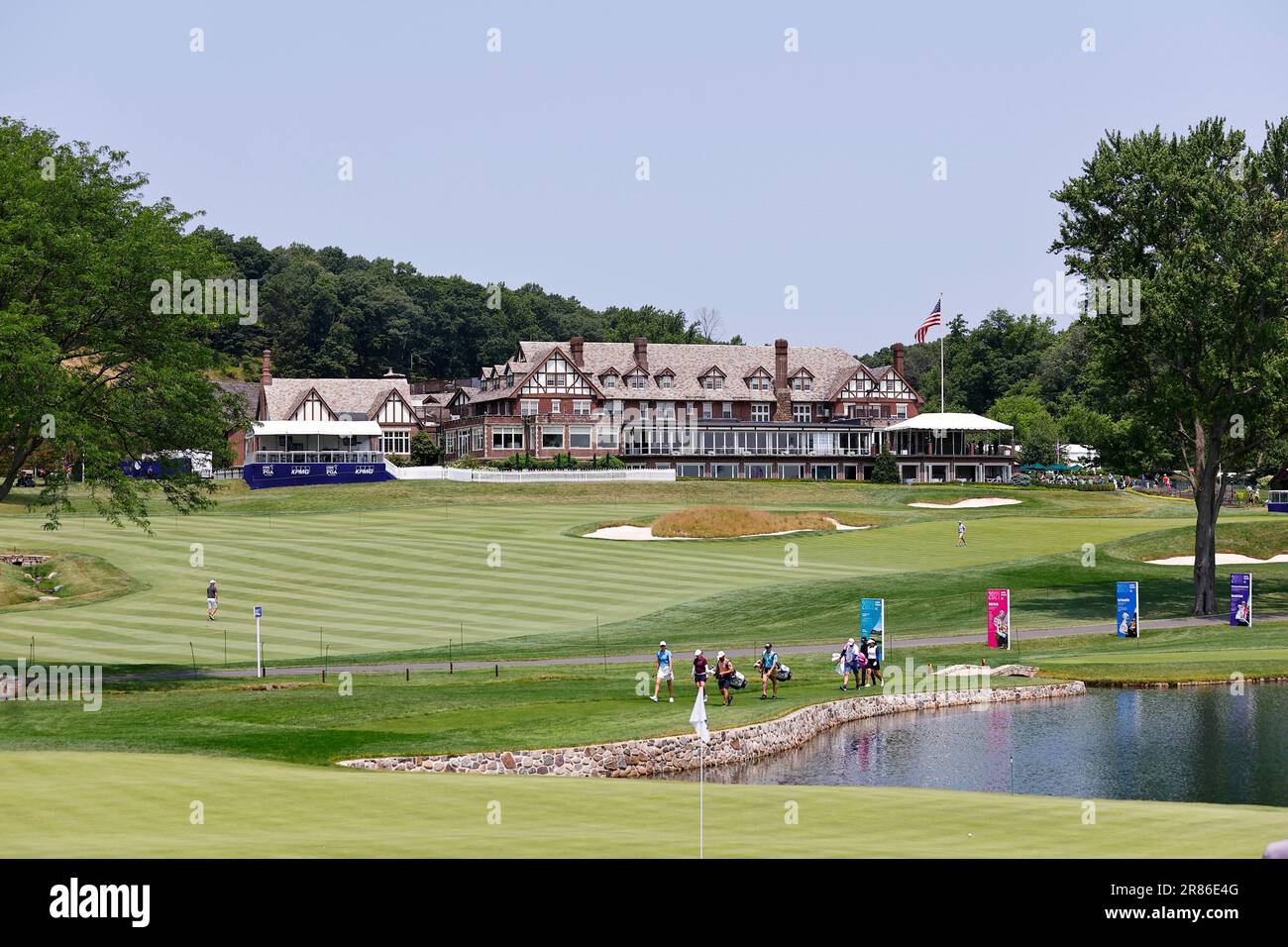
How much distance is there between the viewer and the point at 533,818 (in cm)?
2409

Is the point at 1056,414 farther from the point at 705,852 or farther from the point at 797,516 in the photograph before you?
the point at 705,852

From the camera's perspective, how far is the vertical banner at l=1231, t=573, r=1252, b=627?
59188mm

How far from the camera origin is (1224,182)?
64.1 metres

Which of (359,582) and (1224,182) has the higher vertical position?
(1224,182)

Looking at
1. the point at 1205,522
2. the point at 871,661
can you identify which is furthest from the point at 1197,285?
the point at 871,661

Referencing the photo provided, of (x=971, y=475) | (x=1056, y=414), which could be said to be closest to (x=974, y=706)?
(x=971, y=475)

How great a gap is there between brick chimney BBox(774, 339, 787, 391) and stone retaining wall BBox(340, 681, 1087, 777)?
114 metres

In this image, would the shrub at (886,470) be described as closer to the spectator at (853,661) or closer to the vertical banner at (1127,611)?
the vertical banner at (1127,611)

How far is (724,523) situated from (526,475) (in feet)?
116

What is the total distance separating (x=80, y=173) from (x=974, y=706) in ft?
119

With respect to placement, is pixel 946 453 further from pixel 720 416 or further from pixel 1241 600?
pixel 1241 600

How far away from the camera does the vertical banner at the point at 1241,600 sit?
59.2m

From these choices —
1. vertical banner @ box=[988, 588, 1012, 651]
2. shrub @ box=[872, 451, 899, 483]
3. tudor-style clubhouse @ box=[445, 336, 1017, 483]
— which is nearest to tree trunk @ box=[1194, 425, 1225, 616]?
vertical banner @ box=[988, 588, 1012, 651]

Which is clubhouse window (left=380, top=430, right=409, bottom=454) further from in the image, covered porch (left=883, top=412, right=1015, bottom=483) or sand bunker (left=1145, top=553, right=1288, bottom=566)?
sand bunker (left=1145, top=553, right=1288, bottom=566)
